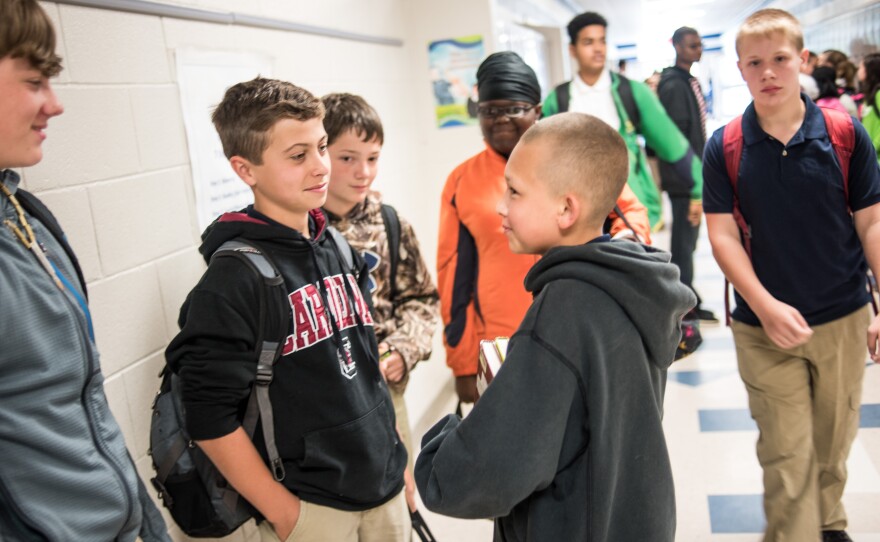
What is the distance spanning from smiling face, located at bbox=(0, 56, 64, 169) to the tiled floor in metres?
2.12

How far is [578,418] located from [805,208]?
126 cm

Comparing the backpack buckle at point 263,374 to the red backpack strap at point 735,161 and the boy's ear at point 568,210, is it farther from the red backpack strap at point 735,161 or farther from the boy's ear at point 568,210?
the red backpack strap at point 735,161

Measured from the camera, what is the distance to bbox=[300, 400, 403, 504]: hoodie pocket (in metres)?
1.52

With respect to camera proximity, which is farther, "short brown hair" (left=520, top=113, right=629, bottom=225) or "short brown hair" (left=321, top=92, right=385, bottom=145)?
"short brown hair" (left=321, top=92, right=385, bottom=145)

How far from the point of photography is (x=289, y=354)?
4.90ft

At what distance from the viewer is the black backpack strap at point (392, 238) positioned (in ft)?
6.86

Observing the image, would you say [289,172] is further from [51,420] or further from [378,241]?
[51,420]

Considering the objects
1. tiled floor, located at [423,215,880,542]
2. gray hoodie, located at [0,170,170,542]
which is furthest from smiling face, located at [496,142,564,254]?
tiled floor, located at [423,215,880,542]

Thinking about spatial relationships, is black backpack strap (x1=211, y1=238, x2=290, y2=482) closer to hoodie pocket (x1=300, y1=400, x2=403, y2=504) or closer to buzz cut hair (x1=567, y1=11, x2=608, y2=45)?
hoodie pocket (x1=300, y1=400, x2=403, y2=504)

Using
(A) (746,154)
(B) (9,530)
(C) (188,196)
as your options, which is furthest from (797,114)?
(B) (9,530)

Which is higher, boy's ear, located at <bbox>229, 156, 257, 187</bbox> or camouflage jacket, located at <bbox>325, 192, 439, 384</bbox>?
boy's ear, located at <bbox>229, 156, 257, 187</bbox>

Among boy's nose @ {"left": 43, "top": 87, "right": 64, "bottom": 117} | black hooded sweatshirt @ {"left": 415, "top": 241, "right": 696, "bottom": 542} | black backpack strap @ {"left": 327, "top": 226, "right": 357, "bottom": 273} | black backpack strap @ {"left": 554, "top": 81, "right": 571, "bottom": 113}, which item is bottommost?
black hooded sweatshirt @ {"left": 415, "top": 241, "right": 696, "bottom": 542}

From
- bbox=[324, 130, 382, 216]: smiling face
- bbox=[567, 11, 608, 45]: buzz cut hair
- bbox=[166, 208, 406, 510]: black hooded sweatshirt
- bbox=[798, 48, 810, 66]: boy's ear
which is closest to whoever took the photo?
bbox=[166, 208, 406, 510]: black hooded sweatshirt

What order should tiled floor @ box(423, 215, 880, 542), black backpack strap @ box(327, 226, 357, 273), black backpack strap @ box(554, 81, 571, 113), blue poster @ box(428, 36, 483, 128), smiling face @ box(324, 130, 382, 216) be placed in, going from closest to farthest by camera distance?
black backpack strap @ box(327, 226, 357, 273) → smiling face @ box(324, 130, 382, 216) → tiled floor @ box(423, 215, 880, 542) → black backpack strap @ box(554, 81, 571, 113) → blue poster @ box(428, 36, 483, 128)
